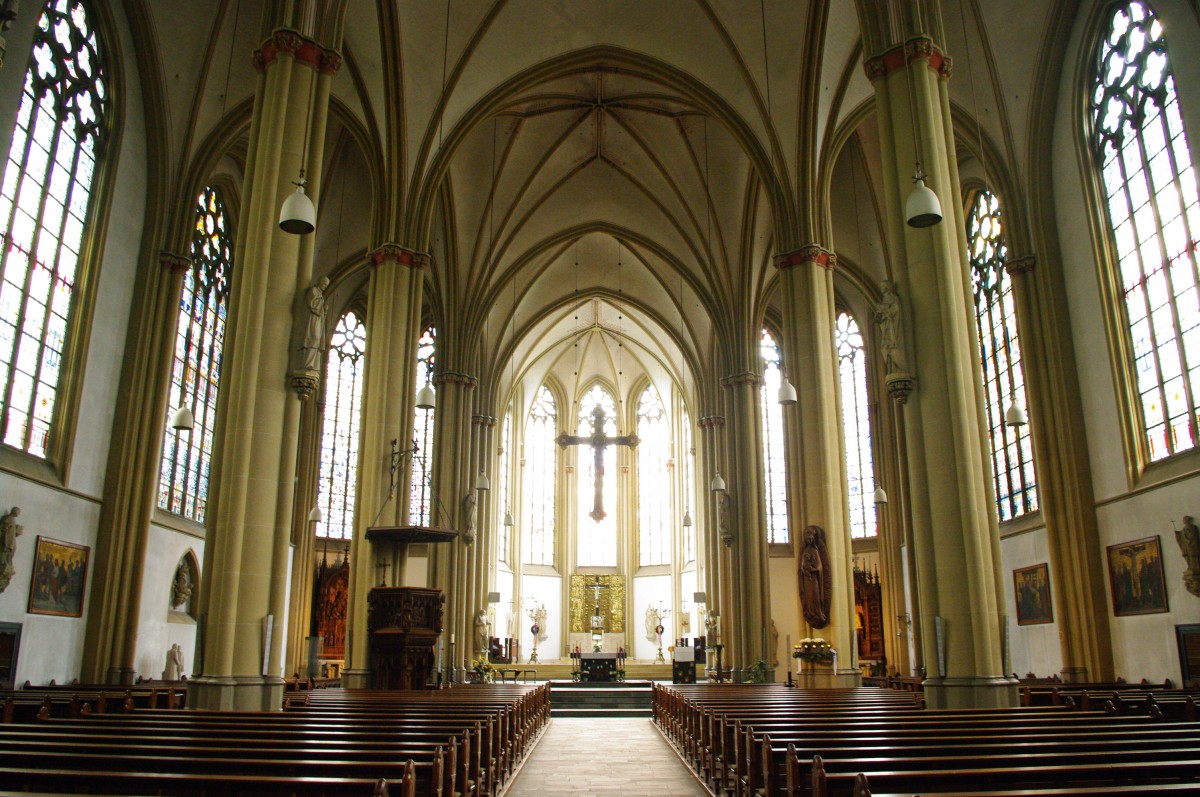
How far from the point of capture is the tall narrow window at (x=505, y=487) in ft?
131

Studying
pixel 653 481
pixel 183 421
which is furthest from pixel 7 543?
pixel 653 481

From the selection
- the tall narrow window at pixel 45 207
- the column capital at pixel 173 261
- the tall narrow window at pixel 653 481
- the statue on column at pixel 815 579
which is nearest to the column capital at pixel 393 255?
the column capital at pixel 173 261

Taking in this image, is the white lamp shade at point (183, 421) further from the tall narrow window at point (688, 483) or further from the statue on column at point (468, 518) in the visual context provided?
the tall narrow window at point (688, 483)

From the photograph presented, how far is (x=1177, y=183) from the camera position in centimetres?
1600

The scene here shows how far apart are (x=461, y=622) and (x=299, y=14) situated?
18558 millimetres

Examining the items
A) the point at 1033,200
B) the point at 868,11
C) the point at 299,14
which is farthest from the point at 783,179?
the point at 299,14

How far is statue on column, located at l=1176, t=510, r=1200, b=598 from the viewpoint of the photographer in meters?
14.7

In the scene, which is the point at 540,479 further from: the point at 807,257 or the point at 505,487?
the point at 807,257

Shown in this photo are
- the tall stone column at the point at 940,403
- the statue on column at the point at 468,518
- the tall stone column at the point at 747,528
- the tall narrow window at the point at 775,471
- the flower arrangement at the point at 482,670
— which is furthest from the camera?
the tall narrow window at the point at 775,471

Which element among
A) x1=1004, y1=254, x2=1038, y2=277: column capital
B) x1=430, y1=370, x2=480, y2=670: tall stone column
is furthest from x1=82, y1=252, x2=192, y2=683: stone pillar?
x1=1004, y1=254, x2=1038, y2=277: column capital

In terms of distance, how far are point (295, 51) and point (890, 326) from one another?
31.2 ft

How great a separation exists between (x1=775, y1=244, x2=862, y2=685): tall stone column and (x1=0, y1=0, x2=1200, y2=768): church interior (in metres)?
0.08

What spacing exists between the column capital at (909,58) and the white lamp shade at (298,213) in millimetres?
8443

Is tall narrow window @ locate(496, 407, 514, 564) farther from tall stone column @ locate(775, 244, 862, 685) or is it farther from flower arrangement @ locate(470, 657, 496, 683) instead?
tall stone column @ locate(775, 244, 862, 685)
